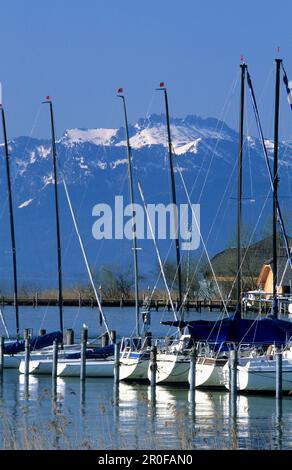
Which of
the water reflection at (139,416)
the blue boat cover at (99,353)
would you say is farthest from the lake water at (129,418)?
the blue boat cover at (99,353)

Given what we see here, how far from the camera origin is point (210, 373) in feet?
161

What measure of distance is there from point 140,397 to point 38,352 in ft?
33.9

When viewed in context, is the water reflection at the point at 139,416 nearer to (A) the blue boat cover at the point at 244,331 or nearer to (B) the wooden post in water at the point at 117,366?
(B) the wooden post in water at the point at 117,366

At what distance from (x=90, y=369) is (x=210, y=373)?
20.8 ft

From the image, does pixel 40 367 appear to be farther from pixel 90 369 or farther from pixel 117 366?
pixel 117 366

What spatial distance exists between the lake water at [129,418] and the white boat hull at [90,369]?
1.38 feet

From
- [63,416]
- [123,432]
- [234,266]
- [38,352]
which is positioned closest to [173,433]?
[123,432]

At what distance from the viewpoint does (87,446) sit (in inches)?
1281

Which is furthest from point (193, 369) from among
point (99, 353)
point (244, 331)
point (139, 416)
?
point (99, 353)

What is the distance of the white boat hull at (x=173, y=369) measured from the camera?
50.9 meters

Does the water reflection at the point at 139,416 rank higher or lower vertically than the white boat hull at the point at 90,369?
lower
